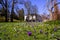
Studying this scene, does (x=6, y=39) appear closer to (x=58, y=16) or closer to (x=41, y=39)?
(x=41, y=39)

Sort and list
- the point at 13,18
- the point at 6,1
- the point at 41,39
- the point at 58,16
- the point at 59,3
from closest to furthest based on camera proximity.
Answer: the point at 41,39
the point at 6,1
the point at 59,3
the point at 13,18
the point at 58,16

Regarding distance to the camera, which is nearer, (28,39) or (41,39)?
(28,39)

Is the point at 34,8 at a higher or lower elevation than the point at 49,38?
higher

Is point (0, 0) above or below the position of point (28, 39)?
above

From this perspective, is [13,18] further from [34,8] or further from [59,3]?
[34,8]

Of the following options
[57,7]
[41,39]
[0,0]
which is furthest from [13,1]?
[41,39]

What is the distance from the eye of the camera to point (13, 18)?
20.9 feet

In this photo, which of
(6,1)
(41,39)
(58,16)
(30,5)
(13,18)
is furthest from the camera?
(58,16)

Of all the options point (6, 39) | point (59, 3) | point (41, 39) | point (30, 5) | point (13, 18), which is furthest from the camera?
point (13, 18)

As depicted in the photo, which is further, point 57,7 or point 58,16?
point 58,16

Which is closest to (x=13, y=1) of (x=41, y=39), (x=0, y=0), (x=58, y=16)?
(x=0, y=0)

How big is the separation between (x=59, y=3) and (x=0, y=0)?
222cm

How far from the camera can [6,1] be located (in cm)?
455

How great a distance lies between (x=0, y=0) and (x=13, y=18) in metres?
1.88
